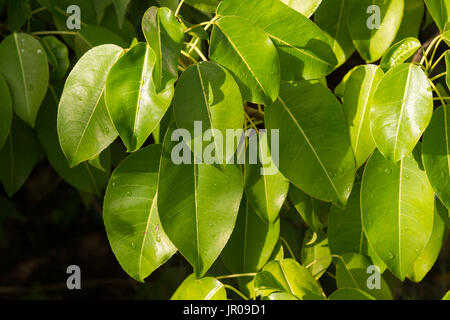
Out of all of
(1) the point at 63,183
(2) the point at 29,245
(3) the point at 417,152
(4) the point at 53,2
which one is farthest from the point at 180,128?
(2) the point at 29,245

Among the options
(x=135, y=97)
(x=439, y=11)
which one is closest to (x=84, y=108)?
(x=135, y=97)

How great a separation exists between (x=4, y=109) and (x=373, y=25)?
2.67 ft

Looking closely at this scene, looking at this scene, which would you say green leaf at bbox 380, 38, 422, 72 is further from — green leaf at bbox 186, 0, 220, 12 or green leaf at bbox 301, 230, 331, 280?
green leaf at bbox 301, 230, 331, 280

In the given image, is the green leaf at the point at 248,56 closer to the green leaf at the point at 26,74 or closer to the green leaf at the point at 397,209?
the green leaf at the point at 397,209

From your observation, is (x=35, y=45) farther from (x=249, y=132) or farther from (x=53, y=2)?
(x=249, y=132)

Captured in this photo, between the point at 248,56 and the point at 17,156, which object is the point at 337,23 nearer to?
the point at 248,56

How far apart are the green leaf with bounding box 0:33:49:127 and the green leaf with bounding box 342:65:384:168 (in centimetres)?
66

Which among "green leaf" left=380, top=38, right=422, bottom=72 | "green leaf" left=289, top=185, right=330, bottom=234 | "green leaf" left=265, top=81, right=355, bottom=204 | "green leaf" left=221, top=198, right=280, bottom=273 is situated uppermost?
"green leaf" left=380, top=38, right=422, bottom=72

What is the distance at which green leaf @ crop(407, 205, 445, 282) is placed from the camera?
1.17 meters

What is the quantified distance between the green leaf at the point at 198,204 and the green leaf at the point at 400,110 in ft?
0.88

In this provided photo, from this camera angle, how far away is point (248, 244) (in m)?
1.19

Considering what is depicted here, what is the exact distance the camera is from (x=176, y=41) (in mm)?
859

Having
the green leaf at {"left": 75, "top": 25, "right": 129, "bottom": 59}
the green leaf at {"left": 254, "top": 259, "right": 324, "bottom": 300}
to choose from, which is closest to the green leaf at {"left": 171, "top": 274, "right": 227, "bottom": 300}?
the green leaf at {"left": 254, "top": 259, "right": 324, "bottom": 300}

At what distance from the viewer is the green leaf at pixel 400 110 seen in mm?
936
